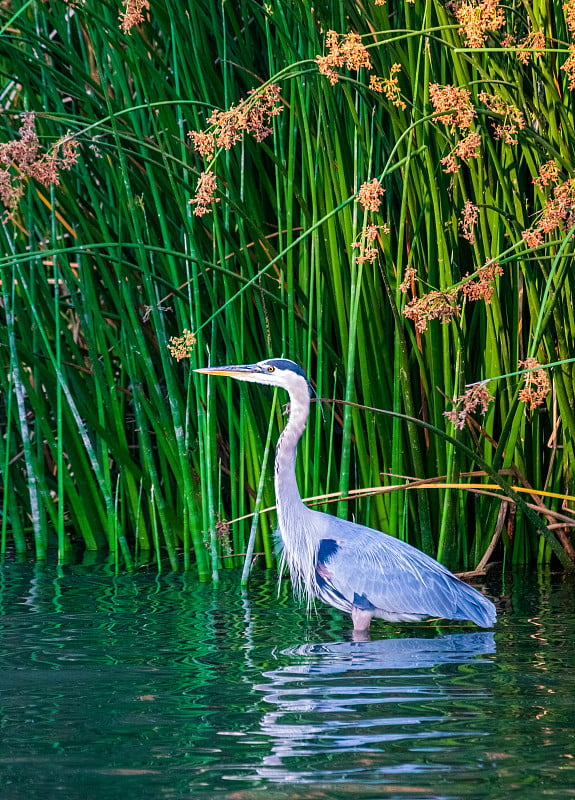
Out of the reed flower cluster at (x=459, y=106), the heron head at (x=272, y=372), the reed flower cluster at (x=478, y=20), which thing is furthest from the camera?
the heron head at (x=272, y=372)

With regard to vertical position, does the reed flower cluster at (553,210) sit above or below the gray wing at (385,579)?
above

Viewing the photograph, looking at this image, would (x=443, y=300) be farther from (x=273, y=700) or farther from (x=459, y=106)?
(x=273, y=700)

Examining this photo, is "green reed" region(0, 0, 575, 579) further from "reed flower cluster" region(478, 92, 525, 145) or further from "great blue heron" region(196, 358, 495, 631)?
"great blue heron" region(196, 358, 495, 631)

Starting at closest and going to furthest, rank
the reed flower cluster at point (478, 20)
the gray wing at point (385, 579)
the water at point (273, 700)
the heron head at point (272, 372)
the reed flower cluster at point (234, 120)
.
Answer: the water at point (273, 700)
the reed flower cluster at point (478, 20)
the reed flower cluster at point (234, 120)
the gray wing at point (385, 579)
the heron head at point (272, 372)

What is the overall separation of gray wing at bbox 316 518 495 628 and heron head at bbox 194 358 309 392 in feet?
2.06

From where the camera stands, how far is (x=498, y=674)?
364 cm

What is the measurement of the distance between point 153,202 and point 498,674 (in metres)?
3.04

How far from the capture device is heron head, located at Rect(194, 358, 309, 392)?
4750 mm

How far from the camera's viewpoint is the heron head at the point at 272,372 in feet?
15.6

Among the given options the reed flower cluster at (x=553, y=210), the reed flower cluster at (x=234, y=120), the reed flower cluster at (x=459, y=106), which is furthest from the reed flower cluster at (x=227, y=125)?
the reed flower cluster at (x=553, y=210)

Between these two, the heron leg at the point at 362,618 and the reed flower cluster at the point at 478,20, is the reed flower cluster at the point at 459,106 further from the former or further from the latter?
the heron leg at the point at 362,618

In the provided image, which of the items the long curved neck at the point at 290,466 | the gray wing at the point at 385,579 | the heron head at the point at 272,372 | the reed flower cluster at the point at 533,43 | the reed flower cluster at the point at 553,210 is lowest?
the gray wing at the point at 385,579

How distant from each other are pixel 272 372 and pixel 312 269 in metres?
0.49

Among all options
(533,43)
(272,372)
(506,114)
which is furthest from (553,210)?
(272,372)
